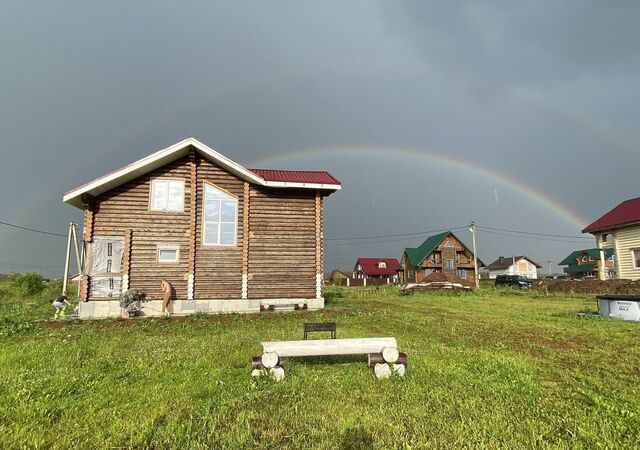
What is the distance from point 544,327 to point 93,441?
42.9 feet

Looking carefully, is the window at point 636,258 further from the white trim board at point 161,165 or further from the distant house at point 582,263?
the distant house at point 582,263

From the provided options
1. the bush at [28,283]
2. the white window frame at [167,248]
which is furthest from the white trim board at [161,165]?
the bush at [28,283]

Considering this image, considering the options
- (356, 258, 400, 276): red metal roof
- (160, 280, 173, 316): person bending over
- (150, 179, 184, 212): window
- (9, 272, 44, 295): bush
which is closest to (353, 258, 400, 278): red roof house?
(356, 258, 400, 276): red metal roof

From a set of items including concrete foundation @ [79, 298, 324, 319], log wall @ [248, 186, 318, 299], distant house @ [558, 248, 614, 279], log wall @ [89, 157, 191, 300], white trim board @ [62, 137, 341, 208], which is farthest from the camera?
distant house @ [558, 248, 614, 279]

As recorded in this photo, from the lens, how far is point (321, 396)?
5453mm

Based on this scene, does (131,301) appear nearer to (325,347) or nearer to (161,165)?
(161,165)

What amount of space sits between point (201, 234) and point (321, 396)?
44.9 ft

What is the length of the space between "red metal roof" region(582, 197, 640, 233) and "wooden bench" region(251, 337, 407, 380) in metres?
28.2

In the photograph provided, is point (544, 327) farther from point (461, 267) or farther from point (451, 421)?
point (461, 267)

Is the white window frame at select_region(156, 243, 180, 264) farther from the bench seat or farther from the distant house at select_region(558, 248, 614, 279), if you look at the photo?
the distant house at select_region(558, 248, 614, 279)

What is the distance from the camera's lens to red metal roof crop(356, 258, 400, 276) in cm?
8331

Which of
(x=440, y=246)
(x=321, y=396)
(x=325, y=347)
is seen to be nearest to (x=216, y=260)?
(x=325, y=347)

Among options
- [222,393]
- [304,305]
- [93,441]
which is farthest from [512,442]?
[304,305]

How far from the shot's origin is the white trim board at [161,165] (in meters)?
16.1
